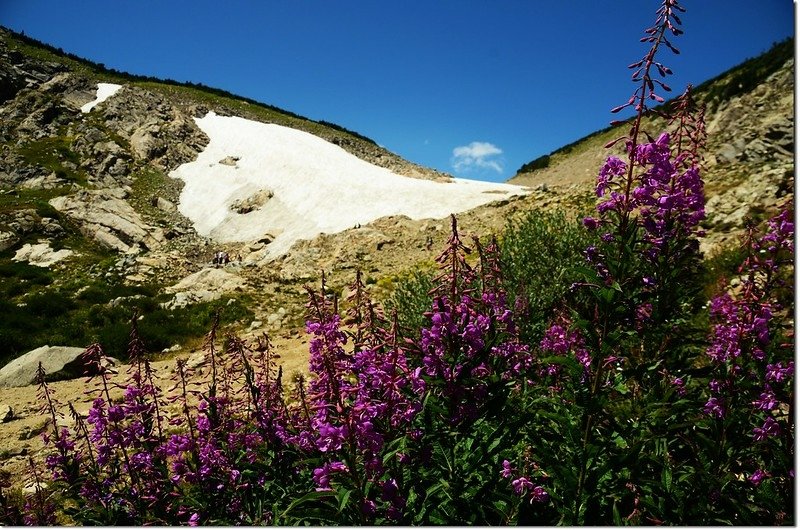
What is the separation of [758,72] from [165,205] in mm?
44433

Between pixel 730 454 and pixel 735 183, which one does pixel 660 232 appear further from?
pixel 735 183

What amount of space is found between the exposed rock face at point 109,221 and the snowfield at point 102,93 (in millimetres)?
22614

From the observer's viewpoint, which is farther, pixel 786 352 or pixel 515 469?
pixel 786 352

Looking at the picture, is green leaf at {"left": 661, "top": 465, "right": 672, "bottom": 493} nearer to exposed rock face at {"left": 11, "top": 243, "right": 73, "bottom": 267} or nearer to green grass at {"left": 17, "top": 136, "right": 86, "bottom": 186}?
exposed rock face at {"left": 11, "top": 243, "right": 73, "bottom": 267}

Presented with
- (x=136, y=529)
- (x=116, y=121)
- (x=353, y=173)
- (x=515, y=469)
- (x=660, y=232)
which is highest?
(x=116, y=121)

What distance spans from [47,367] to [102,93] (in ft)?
163

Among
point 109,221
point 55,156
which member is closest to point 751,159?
point 109,221

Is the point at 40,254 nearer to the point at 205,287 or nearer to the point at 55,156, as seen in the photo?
the point at 205,287

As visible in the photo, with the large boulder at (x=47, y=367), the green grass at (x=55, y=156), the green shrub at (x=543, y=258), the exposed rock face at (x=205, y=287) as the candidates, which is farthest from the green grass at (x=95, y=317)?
the green grass at (x=55, y=156)

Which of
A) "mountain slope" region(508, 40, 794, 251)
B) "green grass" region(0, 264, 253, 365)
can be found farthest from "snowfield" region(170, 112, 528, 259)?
"mountain slope" region(508, 40, 794, 251)

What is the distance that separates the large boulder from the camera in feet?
34.6

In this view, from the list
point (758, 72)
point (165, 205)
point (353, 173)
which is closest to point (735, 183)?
point (353, 173)

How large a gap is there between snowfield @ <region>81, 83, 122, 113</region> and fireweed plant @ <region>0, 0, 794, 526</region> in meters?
54.4

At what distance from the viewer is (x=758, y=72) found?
3219 cm
